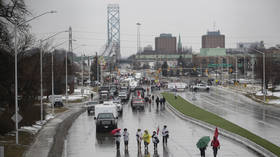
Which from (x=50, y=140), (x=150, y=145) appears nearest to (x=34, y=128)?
(x=50, y=140)

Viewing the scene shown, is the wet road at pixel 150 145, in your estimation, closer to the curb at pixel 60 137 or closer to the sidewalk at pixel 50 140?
the curb at pixel 60 137

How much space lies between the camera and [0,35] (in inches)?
1192

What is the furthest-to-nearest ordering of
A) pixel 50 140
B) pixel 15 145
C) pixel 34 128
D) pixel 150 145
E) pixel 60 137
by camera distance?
pixel 34 128 → pixel 60 137 → pixel 50 140 → pixel 150 145 → pixel 15 145

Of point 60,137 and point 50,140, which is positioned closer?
point 50,140

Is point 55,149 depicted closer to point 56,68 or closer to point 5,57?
point 5,57

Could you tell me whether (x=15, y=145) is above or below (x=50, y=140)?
above

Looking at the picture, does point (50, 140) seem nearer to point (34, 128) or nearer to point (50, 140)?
point (50, 140)

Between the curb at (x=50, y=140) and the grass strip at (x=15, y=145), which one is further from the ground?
the grass strip at (x=15, y=145)

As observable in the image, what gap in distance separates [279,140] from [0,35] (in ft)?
62.4

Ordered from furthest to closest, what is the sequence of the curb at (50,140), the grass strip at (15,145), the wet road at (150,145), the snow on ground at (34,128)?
the snow on ground at (34,128), the curb at (50,140), the grass strip at (15,145), the wet road at (150,145)

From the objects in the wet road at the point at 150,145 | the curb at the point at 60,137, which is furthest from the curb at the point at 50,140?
the wet road at the point at 150,145

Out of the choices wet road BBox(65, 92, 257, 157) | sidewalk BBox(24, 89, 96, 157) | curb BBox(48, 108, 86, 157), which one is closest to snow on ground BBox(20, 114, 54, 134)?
sidewalk BBox(24, 89, 96, 157)

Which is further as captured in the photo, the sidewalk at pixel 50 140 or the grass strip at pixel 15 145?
the sidewalk at pixel 50 140

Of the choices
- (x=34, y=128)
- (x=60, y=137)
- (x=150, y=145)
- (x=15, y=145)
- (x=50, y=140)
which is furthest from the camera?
(x=34, y=128)
